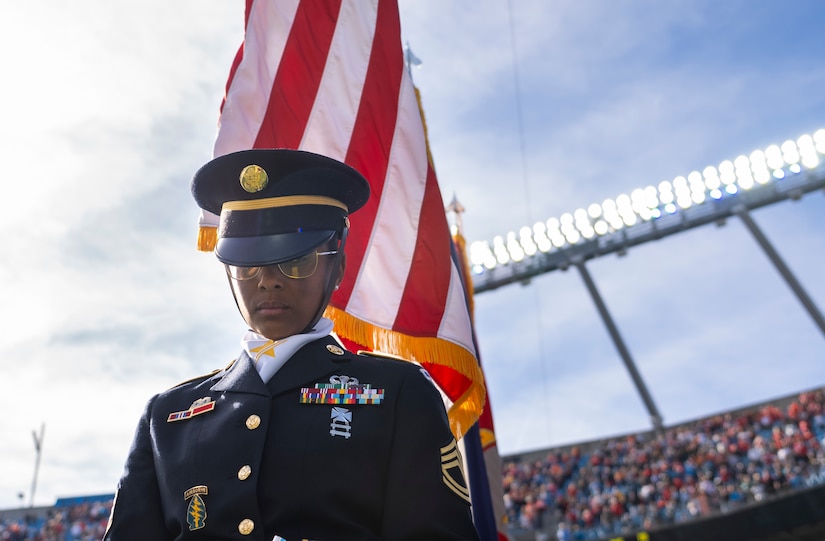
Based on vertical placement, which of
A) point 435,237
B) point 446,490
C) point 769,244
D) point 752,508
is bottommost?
point 752,508

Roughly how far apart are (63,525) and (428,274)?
63.1 feet

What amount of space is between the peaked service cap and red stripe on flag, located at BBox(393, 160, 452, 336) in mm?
1495

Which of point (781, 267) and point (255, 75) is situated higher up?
point (781, 267)

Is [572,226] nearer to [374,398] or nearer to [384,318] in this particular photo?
[384,318]

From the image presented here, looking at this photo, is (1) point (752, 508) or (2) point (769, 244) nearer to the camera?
(1) point (752, 508)

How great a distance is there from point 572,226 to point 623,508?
12789mm

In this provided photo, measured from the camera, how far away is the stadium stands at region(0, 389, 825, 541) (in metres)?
14.4

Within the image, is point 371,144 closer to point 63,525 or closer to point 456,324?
point 456,324

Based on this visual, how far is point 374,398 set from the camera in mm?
2086

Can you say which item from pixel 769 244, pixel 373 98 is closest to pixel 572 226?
pixel 769 244

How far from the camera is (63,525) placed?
63.2ft

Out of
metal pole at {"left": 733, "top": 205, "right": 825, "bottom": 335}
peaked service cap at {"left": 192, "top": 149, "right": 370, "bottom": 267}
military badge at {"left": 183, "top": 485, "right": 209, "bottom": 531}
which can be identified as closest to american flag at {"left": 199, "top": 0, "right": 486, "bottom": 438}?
peaked service cap at {"left": 192, "top": 149, "right": 370, "bottom": 267}

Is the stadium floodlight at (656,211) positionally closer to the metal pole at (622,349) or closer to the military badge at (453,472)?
the metal pole at (622,349)

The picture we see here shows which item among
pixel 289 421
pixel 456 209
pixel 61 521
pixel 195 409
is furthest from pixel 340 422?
pixel 61 521
